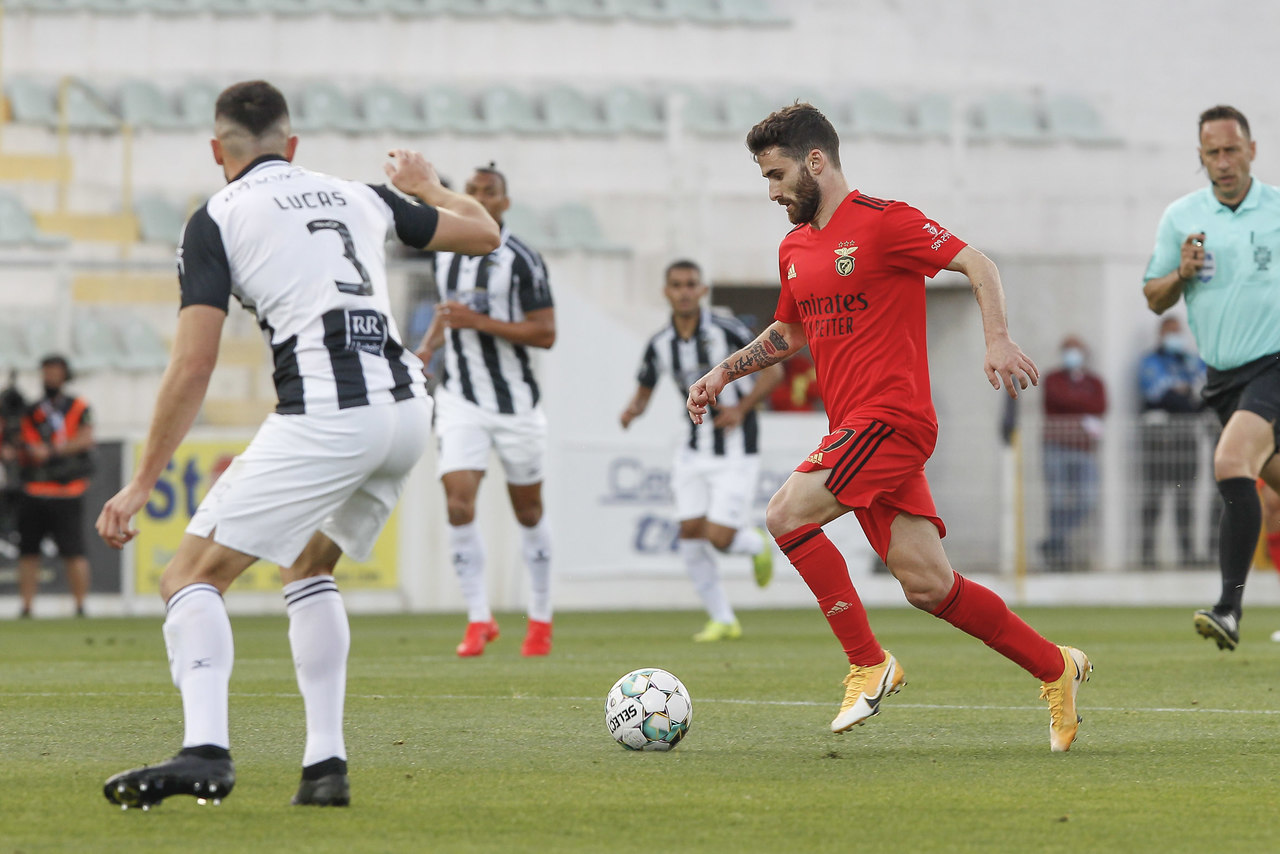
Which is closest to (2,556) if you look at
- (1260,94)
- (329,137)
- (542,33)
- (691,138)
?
(329,137)

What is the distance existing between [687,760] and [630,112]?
52.9ft

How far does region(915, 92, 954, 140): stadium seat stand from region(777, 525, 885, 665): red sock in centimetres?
1578

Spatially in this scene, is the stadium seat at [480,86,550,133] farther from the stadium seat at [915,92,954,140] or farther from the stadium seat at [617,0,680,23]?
the stadium seat at [915,92,954,140]

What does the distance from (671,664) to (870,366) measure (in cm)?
374

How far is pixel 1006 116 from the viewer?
22.0 meters

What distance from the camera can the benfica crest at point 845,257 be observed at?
559 cm

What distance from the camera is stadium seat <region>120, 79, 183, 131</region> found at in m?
19.8

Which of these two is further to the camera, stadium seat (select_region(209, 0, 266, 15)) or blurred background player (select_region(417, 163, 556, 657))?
stadium seat (select_region(209, 0, 266, 15))

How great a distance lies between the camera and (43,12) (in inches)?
815

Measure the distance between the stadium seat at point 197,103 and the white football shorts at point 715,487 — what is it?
10.1m

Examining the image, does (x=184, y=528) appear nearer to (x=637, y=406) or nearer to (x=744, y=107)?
(x=637, y=406)

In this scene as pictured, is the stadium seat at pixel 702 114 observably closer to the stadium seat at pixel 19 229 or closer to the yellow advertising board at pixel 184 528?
the yellow advertising board at pixel 184 528

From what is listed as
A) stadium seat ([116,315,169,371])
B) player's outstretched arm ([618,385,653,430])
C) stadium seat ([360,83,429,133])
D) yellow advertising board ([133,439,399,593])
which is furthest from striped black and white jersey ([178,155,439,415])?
stadium seat ([360,83,429,133])

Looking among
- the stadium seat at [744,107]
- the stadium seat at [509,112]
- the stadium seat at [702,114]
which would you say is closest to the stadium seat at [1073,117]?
the stadium seat at [744,107]
